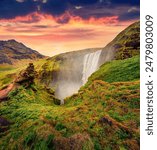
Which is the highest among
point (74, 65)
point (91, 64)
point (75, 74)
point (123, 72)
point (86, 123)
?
point (123, 72)

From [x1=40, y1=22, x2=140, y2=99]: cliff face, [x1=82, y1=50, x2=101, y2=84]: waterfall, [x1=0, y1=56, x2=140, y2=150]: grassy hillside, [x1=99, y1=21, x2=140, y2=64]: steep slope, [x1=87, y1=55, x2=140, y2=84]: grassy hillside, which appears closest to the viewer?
[x1=0, y1=56, x2=140, y2=150]: grassy hillside

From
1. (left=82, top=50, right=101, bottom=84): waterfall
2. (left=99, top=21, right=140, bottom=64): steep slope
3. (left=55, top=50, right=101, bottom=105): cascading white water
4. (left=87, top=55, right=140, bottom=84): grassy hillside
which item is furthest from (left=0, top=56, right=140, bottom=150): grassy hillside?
(left=55, top=50, right=101, bottom=105): cascading white water

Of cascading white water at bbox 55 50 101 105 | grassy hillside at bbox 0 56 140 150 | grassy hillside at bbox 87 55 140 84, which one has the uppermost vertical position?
grassy hillside at bbox 87 55 140 84

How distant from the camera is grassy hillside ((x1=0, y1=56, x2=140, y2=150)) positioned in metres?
13.7

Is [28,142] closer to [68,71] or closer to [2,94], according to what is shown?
[2,94]

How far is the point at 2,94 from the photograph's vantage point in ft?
78.2

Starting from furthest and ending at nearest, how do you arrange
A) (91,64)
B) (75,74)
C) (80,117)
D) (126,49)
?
(75,74) < (91,64) < (126,49) < (80,117)

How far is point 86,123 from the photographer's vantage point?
1484cm

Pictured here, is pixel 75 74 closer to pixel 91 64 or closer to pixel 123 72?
pixel 91 64

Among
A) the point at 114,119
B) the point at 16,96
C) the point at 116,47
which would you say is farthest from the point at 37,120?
the point at 116,47

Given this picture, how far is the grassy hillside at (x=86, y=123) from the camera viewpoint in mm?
13672

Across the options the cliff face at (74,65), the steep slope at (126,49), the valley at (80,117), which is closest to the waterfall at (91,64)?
the cliff face at (74,65)

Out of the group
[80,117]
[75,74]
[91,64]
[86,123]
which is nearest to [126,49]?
[91,64]

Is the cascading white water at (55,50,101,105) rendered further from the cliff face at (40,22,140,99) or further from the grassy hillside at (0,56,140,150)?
the grassy hillside at (0,56,140,150)
